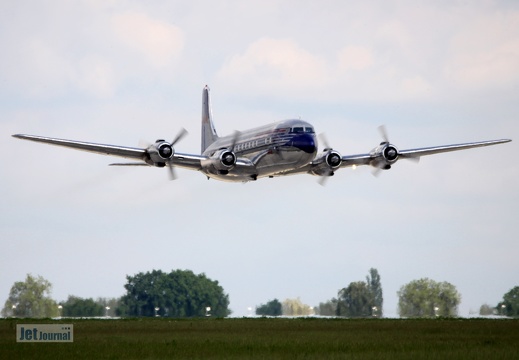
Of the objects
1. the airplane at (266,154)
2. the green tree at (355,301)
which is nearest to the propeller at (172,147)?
the airplane at (266,154)

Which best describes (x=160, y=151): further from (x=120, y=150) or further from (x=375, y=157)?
(x=375, y=157)

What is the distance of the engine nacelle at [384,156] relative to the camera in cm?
7050

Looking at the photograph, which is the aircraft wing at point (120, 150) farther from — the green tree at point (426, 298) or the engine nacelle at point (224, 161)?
the green tree at point (426, 298)

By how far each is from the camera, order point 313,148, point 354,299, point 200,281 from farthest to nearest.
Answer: point 200,281 → point 354,299 → point 313,148

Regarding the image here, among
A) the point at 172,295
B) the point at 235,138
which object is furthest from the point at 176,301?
the point at 235,138

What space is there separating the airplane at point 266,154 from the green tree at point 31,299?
30.1 meters

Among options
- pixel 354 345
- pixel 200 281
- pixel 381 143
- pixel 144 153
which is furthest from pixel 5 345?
pixel 200 281

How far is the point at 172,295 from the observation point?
340ft

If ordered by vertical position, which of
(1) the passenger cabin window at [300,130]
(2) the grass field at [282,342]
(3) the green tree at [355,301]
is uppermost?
(1) the passenger cabin window at [300,130]

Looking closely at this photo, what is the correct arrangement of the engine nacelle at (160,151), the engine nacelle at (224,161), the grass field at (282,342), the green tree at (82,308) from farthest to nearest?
1. the green tree at (82,308)
2. the engine nacelle at (224,161)
3. the engine nacelle at (160,151)
4. the grass field at (282,342)

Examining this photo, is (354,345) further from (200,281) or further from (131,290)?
(200,281)

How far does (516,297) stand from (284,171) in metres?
45.3

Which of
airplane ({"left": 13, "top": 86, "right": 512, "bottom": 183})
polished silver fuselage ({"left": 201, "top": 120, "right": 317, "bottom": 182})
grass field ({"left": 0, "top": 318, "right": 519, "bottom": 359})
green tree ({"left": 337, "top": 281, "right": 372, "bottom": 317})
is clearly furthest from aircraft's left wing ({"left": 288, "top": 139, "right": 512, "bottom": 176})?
green tree ({"left": 337, "top": 281, "right": 372, "bottom": 317})

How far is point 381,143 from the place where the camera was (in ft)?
235
